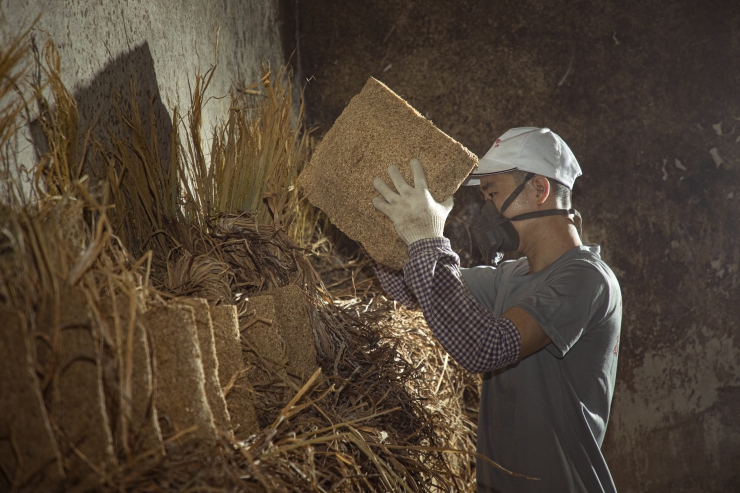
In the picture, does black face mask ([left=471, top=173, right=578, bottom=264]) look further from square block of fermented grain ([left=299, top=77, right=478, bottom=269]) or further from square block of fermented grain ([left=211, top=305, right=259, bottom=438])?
square block of fermented grain ([left=211, top=305, right=259, bottom=438])

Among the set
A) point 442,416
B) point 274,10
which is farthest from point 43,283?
point 274,10

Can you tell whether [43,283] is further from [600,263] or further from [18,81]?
[600,263]

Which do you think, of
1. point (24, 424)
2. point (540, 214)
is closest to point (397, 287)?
point (540, 214)

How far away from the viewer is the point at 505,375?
1.53 meters

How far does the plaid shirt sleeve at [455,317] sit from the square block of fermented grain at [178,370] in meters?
0.66

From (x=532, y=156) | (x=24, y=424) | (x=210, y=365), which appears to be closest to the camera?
(x=24, y=424)

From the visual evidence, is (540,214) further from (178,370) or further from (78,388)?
(78,388)

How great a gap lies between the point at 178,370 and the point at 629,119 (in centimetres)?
235

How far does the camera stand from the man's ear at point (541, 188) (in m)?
1.56

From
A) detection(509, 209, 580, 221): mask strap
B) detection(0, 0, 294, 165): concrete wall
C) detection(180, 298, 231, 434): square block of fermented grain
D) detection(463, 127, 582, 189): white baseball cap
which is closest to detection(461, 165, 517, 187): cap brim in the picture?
detection(463, 127, 582, 189): white baseball cap

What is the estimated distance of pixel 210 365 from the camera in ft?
2.90

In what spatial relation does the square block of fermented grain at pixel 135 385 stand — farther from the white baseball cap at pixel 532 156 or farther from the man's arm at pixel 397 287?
the white baseball cap at pixel 532 156

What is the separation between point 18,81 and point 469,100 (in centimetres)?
189

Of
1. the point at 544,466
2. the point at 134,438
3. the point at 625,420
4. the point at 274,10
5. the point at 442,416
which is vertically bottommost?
the point at 625,420
